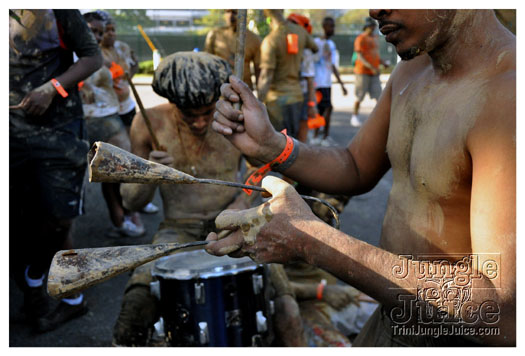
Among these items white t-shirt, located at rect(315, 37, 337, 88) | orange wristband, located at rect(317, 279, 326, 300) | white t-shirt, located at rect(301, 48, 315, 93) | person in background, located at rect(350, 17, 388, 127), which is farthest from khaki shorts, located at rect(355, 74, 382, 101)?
orange wristband, located at rect(317, 279, 326, 300)

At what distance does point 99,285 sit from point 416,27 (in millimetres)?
3552

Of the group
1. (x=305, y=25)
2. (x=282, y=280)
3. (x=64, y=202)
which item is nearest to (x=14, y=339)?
(x=64, y=202)

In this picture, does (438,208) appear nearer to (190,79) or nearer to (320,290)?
(190,79)

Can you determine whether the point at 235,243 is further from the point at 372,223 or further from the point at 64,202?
the point at 372,223

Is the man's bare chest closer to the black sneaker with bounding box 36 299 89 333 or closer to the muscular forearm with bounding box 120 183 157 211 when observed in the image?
the muscular forearm with bounding box 120 183 157 211

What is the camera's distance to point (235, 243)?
1588mm

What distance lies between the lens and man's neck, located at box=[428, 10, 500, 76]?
1.67 m

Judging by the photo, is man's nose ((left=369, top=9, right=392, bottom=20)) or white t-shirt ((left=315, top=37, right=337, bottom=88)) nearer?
man's nose ((left=369, top=9, right=392, bottom=20))

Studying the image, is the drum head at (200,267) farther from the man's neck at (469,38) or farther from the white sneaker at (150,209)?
the white sneaker at (150,209)

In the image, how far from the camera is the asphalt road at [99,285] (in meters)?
3.71

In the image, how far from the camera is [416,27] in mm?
1702

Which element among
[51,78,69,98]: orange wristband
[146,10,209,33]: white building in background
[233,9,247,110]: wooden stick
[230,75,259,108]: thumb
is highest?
[233,9,247,110]: wooden stick

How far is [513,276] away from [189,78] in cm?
215

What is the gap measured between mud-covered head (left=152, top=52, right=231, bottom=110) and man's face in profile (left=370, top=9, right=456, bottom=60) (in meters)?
1.52
